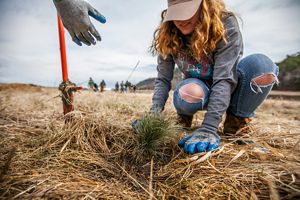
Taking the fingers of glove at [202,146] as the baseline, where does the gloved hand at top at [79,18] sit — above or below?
above

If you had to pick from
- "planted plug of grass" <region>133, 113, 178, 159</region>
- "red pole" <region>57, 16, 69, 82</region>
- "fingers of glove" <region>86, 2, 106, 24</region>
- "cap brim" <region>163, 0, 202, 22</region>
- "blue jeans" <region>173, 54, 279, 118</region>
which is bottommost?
"planted plug of grass" <region>133, 113, 178, 159</region>

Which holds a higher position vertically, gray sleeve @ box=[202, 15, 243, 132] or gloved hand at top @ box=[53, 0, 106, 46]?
gloved hand at top @ box=[53, 0, 106, 46]

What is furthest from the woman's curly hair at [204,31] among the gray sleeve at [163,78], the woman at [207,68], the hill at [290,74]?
the hill at [290,74]

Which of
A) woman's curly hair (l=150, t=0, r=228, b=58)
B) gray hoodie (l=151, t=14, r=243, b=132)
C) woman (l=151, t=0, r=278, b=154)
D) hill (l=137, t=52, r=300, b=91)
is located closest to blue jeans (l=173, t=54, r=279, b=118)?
woman (l=151, t=0, r=278, b=154)

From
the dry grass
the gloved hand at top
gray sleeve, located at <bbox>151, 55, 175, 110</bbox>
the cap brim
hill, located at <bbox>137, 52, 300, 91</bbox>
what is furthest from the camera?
hill, located at <bbox>137, 52, 300, 91</bbox>

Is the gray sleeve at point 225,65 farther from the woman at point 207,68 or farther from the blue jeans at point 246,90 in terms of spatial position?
the blue jeans at point 246,90

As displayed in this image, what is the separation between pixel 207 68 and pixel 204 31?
30cm

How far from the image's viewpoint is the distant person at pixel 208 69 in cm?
122

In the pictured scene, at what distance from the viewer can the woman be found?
122 cm

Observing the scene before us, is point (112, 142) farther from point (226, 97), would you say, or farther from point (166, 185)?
point (226, 97)

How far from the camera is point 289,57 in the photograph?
23766 mm

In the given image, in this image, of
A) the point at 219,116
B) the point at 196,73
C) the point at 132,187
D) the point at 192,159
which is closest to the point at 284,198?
the point at 192,159

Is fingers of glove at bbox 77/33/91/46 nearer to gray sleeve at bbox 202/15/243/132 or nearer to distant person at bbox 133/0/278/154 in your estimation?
distant person at bbox 133/0/278/154

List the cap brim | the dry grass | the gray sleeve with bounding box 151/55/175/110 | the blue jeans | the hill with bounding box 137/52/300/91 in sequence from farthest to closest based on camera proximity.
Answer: the hill with bounding box 137/52/300/91
the gray sleeve with bounding box 151/55/175/110
the blue jeans
the cap brim
the dry grass
